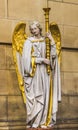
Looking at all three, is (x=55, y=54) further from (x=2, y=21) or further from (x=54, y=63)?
(x=2, y=21)

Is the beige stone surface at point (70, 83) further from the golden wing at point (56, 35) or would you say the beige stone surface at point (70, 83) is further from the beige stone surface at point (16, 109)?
the golden wing at point (56, 35)

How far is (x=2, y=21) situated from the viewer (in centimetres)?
1495

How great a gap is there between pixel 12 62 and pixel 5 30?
691 millimetres

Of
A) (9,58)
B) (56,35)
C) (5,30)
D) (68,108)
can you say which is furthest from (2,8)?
(68,108)

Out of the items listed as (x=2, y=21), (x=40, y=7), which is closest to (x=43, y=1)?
(x=40, y=7)

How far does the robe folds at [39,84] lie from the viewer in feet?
45.1

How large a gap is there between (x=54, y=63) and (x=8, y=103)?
62.1 inches

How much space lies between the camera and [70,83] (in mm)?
15922

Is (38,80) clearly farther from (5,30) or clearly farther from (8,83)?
(5,30)

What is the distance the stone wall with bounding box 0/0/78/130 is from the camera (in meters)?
14.9

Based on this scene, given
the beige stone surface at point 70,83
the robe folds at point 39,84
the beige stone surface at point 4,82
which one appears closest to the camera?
the robe folds at point 39,84

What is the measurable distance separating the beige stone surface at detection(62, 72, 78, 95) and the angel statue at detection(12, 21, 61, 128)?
1.74 m

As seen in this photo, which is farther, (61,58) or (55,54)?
(61,58)

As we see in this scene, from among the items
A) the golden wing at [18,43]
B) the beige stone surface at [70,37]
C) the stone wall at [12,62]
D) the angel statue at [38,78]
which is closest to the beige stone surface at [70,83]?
the stone wall at [12,62]
